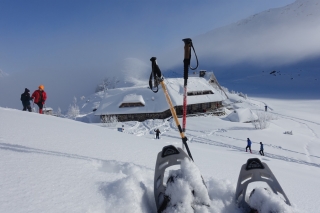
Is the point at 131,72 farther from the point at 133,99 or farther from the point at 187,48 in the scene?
the point at 187,48

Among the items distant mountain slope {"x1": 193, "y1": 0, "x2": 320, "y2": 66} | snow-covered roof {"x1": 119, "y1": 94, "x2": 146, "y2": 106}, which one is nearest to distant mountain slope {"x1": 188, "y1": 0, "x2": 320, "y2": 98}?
distant mountain slope {"x1": 193, "y1": 0, "x2": 320, "y2": 66}

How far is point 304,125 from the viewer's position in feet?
106

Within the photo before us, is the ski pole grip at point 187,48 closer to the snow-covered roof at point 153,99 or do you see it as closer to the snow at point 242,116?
the snow-covered roof at point 153,99

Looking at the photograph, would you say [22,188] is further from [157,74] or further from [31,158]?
[157,74]

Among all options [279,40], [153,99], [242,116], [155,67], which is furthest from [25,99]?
[279,40]

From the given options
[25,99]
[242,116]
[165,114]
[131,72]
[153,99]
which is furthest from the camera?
[131,72]

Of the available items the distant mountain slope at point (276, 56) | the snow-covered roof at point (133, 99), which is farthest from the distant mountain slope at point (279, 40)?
the snow-covered roof at point (133, 99)

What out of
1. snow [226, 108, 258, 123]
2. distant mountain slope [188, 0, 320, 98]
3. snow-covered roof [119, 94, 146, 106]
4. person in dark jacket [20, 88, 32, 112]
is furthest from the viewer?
distant mountain slope [188, 0, 320, 98]

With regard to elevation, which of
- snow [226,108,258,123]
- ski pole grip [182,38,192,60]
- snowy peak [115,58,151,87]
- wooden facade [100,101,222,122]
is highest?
snowy peak [115,58,151,87]

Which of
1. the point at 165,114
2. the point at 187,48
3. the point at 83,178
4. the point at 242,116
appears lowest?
the point at 242,116

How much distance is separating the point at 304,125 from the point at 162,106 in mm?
21833

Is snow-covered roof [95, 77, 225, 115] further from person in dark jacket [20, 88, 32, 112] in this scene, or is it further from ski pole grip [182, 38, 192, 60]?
ski pole grip [182, 38, 192, 60]

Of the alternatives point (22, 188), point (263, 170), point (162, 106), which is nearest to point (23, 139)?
point (22, 188)

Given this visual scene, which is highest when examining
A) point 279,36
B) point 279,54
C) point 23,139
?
point 279,36
